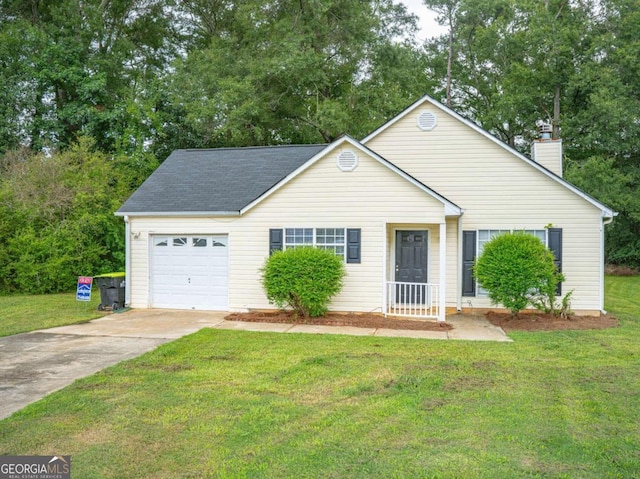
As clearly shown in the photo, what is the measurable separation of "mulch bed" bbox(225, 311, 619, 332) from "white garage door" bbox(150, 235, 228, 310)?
1145 millimetres

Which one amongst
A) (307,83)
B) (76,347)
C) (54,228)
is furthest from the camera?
(307,83)

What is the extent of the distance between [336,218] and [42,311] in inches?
303

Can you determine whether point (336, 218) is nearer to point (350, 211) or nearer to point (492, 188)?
point (350, 211)

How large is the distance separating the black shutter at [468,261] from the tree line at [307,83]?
12.9 metres

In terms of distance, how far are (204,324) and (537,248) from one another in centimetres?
727

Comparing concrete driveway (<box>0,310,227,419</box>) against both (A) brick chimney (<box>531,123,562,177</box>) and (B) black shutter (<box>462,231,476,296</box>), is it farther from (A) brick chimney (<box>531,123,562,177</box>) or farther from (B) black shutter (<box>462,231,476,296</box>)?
(A) brick chimney (<box>531,123,562,177</box>)

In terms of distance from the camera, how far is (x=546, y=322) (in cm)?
1038

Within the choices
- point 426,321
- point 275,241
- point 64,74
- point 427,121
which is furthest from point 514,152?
point 64,74

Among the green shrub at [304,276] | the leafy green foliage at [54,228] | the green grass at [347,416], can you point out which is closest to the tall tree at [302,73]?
the leafy green foliage at [54,228]

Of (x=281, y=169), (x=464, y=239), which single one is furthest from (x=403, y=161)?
(x=281, y=169)

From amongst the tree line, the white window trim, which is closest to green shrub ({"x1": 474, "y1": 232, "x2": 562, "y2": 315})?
the white window trim

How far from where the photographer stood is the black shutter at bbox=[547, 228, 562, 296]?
1151cm

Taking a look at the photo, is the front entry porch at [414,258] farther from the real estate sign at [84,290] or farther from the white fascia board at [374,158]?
the real estate sign at [84,290]

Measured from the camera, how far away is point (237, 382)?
6.18m
